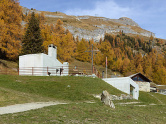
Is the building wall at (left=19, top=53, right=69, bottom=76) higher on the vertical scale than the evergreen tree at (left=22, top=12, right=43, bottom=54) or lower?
lower

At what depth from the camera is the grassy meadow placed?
820 cm

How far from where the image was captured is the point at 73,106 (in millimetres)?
11070

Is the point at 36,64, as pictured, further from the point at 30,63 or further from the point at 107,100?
the point at 107,100

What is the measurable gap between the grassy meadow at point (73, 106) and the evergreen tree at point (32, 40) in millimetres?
18291

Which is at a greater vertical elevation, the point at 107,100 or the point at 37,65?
the point at 37,65

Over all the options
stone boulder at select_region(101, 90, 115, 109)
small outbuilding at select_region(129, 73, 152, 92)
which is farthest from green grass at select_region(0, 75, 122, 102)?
small outbuilding at select_region(129, 73, 152, 92)

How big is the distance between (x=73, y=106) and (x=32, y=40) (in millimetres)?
34743

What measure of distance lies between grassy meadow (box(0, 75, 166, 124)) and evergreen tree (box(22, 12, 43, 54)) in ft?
60.0

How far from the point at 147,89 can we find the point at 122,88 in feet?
93.6

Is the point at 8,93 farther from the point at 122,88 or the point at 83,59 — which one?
the point at 83,59

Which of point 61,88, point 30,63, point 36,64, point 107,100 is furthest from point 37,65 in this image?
point 107,100

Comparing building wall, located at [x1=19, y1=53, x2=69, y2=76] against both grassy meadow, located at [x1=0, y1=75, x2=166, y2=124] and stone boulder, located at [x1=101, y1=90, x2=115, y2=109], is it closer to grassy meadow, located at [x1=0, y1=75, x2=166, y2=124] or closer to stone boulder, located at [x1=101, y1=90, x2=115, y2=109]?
grassy meadow, located at [x1=0, y1=75, x2=166, y2=124]

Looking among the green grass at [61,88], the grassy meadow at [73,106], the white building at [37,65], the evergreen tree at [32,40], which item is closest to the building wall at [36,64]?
the white building at [37,65]

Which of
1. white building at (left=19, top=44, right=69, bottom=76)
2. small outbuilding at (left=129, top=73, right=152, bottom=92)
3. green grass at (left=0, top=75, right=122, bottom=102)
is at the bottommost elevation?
small outbuilding at (left=129, top=73, right=152, bottom=92)
